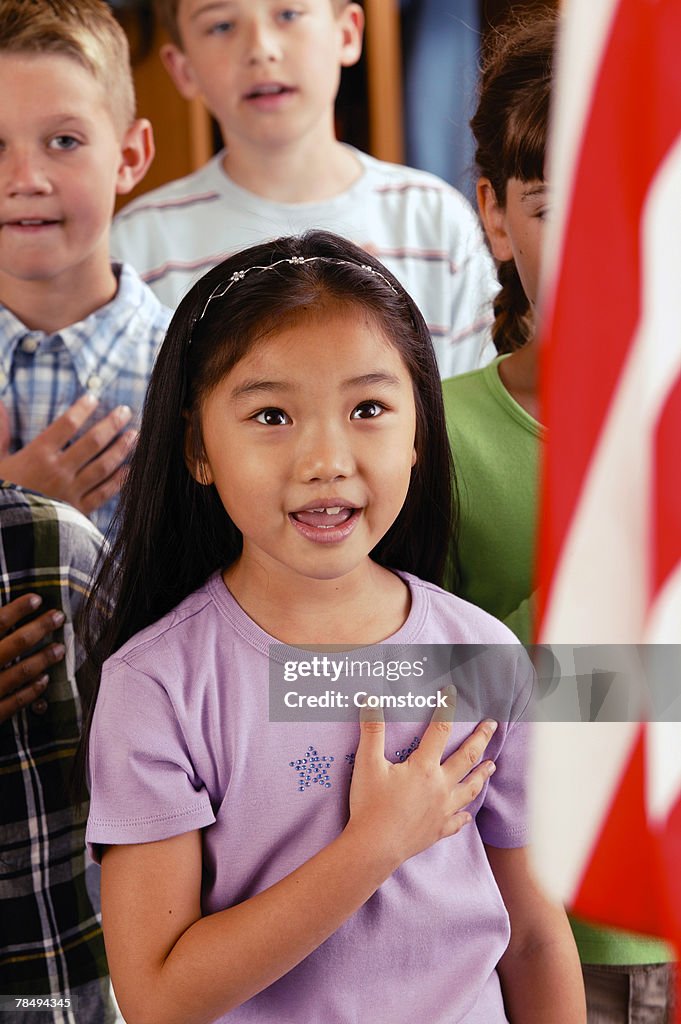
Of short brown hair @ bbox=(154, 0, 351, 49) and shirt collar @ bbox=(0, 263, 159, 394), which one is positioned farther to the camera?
short brown hair @ bbox=(154, 0, 351, 49)

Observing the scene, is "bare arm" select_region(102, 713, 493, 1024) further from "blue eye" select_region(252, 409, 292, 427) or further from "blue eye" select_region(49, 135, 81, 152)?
"blue eye" select_region(49, 135, 81, 152)

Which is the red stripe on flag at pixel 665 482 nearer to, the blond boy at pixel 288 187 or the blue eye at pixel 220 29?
the blond boy at pixel 288 187

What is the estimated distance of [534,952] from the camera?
928 millimetres

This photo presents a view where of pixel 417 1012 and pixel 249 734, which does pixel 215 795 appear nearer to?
pixel 249 734

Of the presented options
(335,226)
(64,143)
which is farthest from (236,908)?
(335,226)

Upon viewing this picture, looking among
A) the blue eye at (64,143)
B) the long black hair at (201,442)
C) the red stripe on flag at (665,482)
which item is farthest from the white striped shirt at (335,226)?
the red stripe on flag at (665,482)

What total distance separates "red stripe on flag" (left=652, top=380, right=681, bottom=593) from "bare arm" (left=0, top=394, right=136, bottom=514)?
0.76 m

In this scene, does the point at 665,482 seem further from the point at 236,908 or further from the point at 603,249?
the point at 236,908

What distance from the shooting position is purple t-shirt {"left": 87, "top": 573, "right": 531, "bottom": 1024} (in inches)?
32.9

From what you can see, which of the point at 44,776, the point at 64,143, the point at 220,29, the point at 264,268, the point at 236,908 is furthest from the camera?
the point at 220,29

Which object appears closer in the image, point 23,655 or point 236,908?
point 236,908

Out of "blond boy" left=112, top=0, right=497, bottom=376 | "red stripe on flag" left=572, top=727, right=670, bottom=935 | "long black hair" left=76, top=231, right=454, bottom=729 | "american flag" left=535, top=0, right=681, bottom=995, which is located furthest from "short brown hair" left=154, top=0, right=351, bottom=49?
"red stripe on flag" left=572, top=727, right=670, bottom=935

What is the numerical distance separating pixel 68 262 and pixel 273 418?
549 mm

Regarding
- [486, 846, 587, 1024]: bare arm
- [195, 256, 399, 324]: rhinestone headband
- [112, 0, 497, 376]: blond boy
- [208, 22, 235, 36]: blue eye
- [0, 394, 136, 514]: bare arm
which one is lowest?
[486, 846, 587, 1024]: bare arm
